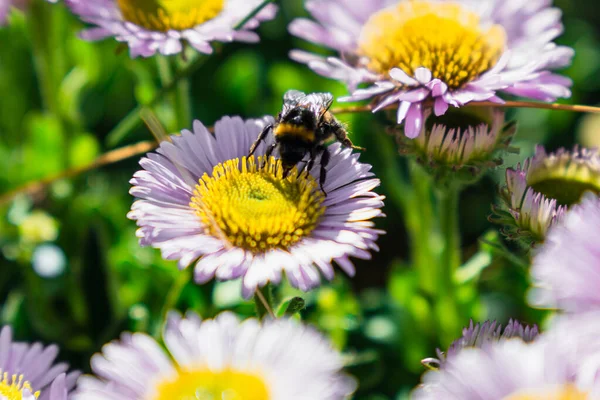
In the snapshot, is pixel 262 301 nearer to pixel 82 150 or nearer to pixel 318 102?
pixel 318 102

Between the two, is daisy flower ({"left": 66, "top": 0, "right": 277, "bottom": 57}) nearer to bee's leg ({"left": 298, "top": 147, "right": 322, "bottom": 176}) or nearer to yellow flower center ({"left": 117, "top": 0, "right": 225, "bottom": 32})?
yellow flower center ({"left": 117, "top": 0, "right": 225, "bottom": 32})

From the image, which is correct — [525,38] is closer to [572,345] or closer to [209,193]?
[209,193]

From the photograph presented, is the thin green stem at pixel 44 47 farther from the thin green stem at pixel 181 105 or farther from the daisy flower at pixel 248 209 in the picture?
the daisy flower at pixel 248 209

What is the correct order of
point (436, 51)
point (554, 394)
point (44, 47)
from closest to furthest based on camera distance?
point (554, 394), point (436, 51), point (44, 47)

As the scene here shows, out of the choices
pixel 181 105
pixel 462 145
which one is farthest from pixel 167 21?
pixel 462 145

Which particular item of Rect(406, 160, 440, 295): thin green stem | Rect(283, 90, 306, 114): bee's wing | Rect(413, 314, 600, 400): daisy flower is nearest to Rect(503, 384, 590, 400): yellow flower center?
Rect(413, 314, 600, 400): daisy flower

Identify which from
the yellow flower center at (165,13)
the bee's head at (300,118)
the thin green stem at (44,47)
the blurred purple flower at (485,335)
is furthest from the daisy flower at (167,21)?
the blurred purple flower at (485,335)
